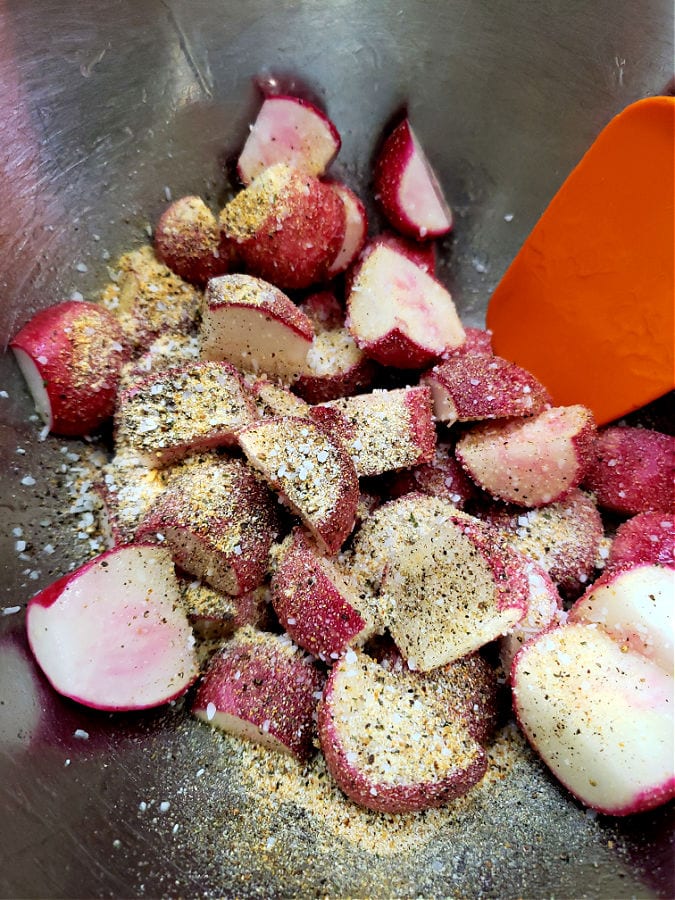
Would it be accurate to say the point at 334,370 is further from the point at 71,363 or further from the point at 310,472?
the point at 71,363

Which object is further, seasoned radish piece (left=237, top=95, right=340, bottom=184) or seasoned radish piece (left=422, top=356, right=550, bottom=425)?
seasoned radish piece (left=237, top=95, right=340, bottom=184)

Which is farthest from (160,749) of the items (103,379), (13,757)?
(103,379)

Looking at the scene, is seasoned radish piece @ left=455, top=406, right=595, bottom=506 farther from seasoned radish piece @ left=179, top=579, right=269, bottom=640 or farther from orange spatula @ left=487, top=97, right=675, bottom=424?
seasoned radish piece @ left=179, top=579, right=269, bottom=640

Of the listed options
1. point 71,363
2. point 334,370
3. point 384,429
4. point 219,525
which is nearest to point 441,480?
point 384,429

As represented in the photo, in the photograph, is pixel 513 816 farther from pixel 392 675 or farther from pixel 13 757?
pixel 13 757

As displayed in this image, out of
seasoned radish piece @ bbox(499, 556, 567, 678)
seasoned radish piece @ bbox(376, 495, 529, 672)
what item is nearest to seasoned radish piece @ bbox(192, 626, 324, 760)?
seasoned radish piece @ bbox(376, 495, 529, 672)

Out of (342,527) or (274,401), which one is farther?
(274,401)
